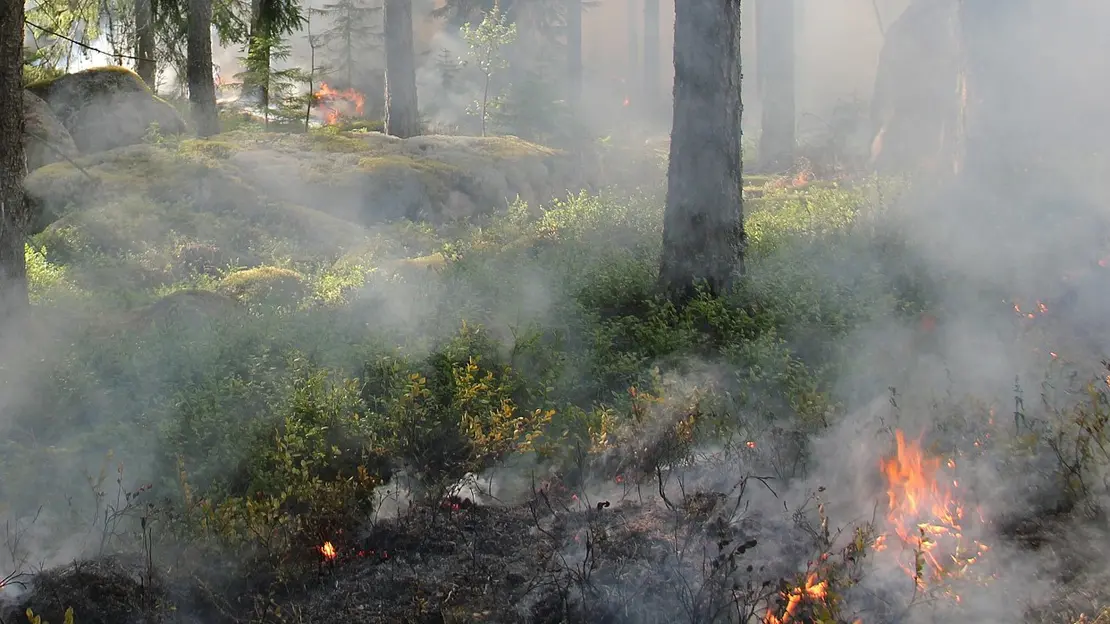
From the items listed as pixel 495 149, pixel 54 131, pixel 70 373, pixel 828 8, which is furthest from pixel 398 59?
pixel 828 8

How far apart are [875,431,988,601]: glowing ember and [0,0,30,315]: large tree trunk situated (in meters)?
6.97

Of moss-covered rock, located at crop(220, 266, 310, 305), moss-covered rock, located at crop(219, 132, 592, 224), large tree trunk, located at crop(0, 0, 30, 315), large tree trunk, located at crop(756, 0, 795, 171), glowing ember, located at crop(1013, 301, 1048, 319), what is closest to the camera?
large tree trunk, located at crop(0, 0, 30, 315)

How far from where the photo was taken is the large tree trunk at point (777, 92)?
20.8 metres

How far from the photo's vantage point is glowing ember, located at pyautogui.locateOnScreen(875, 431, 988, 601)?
14.0 feet

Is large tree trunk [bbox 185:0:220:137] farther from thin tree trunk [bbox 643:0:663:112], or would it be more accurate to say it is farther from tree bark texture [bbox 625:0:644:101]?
tree bark texture [bbox 625:0:644:101]

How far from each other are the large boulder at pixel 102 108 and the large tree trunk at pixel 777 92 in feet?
44.0

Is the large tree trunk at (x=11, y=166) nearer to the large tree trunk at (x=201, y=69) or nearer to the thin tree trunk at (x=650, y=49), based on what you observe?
the large tree trunk at (x=201, y=69)

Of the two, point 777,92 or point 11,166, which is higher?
point 777,92

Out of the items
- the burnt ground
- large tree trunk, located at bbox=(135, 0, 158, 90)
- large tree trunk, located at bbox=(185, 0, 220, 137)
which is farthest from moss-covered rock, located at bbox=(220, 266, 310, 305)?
large tree trunk, located at bbox=(135, 0, 158, 90)

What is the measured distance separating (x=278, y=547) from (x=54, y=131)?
449 inches

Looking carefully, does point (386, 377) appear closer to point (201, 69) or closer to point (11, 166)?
point (11, 166)

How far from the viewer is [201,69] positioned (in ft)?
48.9

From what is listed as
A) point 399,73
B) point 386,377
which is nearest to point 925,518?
point 386,377

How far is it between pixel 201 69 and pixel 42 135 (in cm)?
291
